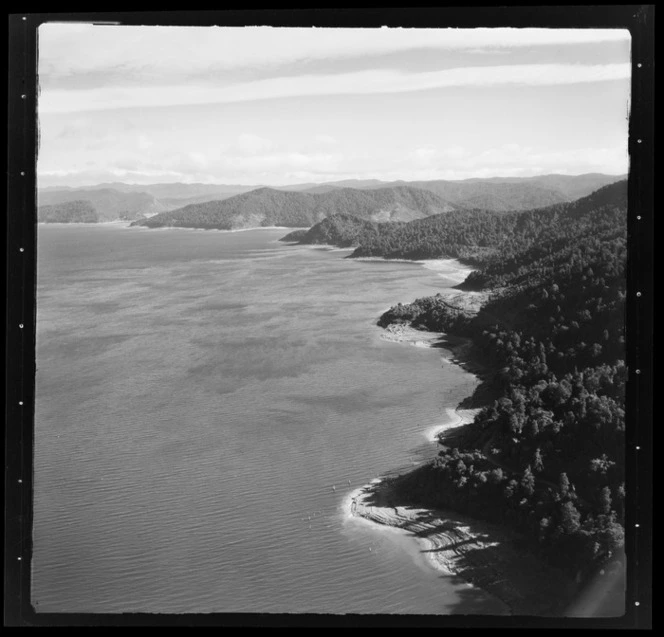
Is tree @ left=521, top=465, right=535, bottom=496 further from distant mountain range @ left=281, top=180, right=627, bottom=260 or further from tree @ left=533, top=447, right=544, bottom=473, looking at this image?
distant mountain range @ left=281, top=180, right=627, bottom=260

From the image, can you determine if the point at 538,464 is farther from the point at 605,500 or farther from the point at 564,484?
the point at 605,500

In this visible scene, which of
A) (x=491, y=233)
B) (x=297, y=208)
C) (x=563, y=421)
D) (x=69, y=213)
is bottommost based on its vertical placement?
(x=563, y=421)

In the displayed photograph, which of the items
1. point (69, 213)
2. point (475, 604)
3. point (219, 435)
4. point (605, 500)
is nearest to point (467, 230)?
point (219, 435)

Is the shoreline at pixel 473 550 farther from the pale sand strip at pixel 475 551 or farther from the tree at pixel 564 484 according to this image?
the tree at pixel 564 484

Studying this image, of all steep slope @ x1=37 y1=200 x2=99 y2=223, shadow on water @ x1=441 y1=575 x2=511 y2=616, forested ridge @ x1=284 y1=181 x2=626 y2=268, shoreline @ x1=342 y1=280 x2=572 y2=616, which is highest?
steep slope @ x1=37 y1=200 x2=99 y2=223

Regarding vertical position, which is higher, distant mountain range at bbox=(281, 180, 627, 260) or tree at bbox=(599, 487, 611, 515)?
distant mountain range at bbox=(281, 180, 627, 260)

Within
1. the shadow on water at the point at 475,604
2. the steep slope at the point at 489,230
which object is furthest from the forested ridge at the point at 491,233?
the shadow on water at the point at 475,604

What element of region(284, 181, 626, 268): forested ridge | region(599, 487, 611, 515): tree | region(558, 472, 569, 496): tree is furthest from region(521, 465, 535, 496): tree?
region(284, 181, 626, 268): forested ridge
